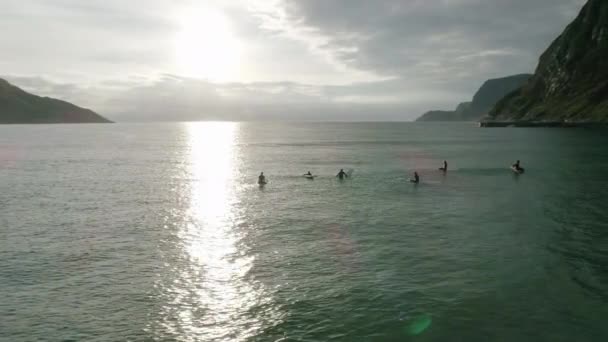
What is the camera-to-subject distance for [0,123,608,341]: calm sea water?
915 inches

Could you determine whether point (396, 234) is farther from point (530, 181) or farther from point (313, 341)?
point (530, 181)

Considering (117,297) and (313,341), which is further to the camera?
(117,297)

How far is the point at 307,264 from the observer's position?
32.2 meters

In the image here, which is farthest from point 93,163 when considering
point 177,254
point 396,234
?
point 396,234

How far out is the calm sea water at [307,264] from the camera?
23.2 m

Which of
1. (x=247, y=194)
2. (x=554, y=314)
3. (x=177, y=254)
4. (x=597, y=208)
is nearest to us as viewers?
(x=554, y=314)

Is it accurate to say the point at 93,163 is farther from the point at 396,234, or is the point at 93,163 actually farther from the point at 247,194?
the point at 396,234

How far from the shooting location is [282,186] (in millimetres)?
71375

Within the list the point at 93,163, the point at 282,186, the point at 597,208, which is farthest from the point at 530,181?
the point at 93,163

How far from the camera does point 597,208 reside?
166ft

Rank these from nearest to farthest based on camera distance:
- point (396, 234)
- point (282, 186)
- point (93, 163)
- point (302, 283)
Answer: point (302, 283) < point (396, 234) < point (282, 186) < point (93, 163)

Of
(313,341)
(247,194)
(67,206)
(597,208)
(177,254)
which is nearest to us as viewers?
(313,341)

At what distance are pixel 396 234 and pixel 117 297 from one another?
78.8 ft

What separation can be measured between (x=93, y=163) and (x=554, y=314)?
110m
